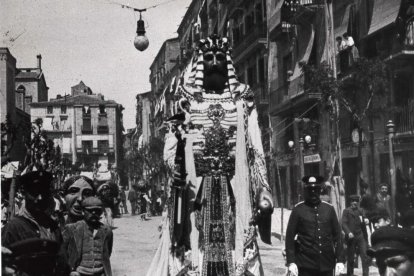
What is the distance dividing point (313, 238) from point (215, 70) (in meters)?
1.67

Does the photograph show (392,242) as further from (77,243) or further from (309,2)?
(309,2)

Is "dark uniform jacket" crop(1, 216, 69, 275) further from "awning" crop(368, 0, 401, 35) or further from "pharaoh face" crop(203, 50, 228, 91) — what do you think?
"awning" crop(368, 0, 401, 35)

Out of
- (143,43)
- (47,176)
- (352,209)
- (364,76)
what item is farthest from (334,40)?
(47,176)

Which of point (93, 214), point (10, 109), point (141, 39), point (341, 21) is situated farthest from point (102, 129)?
point (93, 214)

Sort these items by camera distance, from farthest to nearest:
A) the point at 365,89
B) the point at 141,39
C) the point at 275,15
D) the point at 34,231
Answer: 1. the point at 275,15
2. the point at 365,89
3. the point at 141,39
4. the point at 34,231

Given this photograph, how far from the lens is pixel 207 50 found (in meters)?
5.37

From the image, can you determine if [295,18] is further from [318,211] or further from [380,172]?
[318,211]

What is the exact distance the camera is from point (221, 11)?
35.1 meters

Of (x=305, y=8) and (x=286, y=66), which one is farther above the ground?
(x=305, y=8)

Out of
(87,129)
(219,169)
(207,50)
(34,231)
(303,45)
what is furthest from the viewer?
(87,129)

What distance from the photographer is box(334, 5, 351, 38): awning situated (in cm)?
1930

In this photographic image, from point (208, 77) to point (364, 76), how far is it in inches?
374

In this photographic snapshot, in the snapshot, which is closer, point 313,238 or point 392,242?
point 392,242

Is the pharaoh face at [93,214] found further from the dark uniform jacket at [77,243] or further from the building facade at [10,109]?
the building facade at [10,109]
